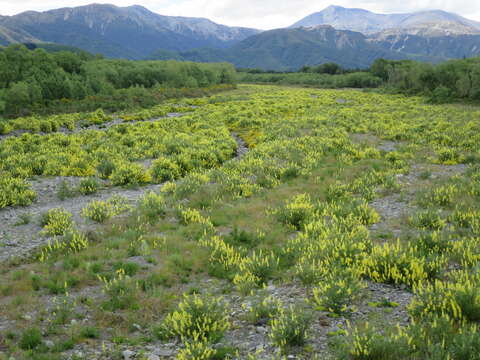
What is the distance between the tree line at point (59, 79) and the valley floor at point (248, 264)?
115ft

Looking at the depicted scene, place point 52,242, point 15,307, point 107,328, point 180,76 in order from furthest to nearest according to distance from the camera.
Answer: point 180,76
point 52,242
point 15,307
point 107,328

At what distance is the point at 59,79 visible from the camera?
56625 millimetres

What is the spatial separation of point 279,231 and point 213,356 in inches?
221

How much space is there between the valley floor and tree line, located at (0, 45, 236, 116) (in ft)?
115

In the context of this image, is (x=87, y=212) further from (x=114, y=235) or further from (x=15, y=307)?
(x=15, y=307)

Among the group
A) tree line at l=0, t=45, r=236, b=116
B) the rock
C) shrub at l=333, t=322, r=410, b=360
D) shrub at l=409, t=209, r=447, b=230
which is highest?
tree line at l=0, t=45, r=236, b=116

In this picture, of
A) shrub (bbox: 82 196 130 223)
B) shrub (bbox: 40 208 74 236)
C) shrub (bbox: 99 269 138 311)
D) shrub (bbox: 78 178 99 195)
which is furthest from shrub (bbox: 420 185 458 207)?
shrub (bbox: 78 178 99 195)

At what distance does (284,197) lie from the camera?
1411 cm

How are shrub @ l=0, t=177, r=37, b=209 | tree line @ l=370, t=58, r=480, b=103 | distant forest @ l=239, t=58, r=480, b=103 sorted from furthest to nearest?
distant forest @ l=239, t=58, r=480, b=103 → tree line @ l=370, t=58, r=480, b=103 → shrub @ l=0, t=177, r=37, b=209

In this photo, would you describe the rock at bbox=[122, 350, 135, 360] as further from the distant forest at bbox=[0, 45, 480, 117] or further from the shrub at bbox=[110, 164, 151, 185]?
the distant forest at bbox=[0, 45, 480, 117]

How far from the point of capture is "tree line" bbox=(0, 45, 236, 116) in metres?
47.4

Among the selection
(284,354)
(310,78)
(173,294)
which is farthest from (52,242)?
(310,78)

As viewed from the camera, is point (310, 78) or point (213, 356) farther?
point (310, 78)

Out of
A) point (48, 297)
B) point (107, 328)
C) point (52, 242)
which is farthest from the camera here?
point (52, 242)
